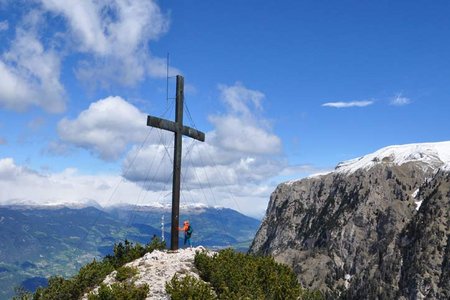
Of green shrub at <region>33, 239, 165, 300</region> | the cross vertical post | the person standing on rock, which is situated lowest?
green shrub at <region>33, 239, 165, 300</region>

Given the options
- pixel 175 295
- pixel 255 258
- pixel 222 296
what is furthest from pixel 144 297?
pixel 255 258

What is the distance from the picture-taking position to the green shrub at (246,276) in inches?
963

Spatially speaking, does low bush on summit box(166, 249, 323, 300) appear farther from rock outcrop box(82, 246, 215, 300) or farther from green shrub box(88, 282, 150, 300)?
green shrub box(88, 282, 150, 300)

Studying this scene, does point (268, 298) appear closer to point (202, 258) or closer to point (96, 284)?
point (202, 258)

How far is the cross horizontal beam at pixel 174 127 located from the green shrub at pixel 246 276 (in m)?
7.55

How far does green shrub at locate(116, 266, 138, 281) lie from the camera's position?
85.6 ft

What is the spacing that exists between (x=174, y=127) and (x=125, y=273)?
9053 millimetres

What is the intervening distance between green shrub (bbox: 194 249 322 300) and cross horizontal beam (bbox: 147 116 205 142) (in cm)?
755

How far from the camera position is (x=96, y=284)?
27.4m

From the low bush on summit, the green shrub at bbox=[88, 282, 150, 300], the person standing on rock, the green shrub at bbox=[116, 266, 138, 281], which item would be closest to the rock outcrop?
the green shrub at bbox=[116, 266, 138, 281]

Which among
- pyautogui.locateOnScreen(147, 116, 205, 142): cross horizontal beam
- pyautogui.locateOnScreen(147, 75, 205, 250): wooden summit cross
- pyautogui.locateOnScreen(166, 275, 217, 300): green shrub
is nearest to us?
pyautogui.locateOnScreen(166, 275, 217, 300): green shrub

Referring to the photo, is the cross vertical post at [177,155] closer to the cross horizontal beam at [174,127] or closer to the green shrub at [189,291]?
the cross horizontal beam at [174,127]

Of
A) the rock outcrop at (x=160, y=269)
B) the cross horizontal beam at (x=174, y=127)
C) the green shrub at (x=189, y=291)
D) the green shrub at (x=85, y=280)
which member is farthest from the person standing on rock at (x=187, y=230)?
the green shrub at (x=189, y=291)

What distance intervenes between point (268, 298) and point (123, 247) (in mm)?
11561
